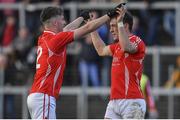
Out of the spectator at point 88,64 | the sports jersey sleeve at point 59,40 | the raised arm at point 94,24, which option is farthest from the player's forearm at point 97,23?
the spectator at point 88,64

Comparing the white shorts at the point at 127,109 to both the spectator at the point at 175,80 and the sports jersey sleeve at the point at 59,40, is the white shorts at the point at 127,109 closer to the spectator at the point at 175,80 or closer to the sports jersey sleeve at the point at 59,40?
the sports jersey sleeve at the point at 59,40

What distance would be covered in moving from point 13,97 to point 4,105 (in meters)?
0.31

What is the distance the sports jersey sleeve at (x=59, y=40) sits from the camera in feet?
38.1

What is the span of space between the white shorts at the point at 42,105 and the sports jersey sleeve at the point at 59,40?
2.03 ft

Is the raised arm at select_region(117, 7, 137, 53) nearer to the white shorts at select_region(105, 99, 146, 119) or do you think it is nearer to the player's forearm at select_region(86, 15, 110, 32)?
the player's forearm at select_region(86, 15, 110, 32)

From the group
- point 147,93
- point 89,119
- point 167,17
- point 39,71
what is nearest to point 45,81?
point 39,71

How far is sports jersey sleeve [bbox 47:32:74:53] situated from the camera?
1160cm

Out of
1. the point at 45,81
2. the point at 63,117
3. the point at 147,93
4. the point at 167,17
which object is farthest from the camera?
the point at 167,17

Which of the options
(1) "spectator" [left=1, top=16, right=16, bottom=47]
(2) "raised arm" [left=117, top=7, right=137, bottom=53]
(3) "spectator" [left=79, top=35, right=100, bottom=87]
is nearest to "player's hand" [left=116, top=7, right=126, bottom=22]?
(2) "raised arm" [left=117, top=7, right=137, bottom=53]

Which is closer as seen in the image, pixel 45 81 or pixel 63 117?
pixel 45 81

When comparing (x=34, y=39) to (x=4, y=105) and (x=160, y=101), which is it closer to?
(x=4, y=105)

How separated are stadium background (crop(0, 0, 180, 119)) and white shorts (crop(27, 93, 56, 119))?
7.59 m

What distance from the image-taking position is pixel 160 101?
20.2 m

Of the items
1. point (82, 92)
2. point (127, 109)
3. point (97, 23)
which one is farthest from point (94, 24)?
point (82, 92)
